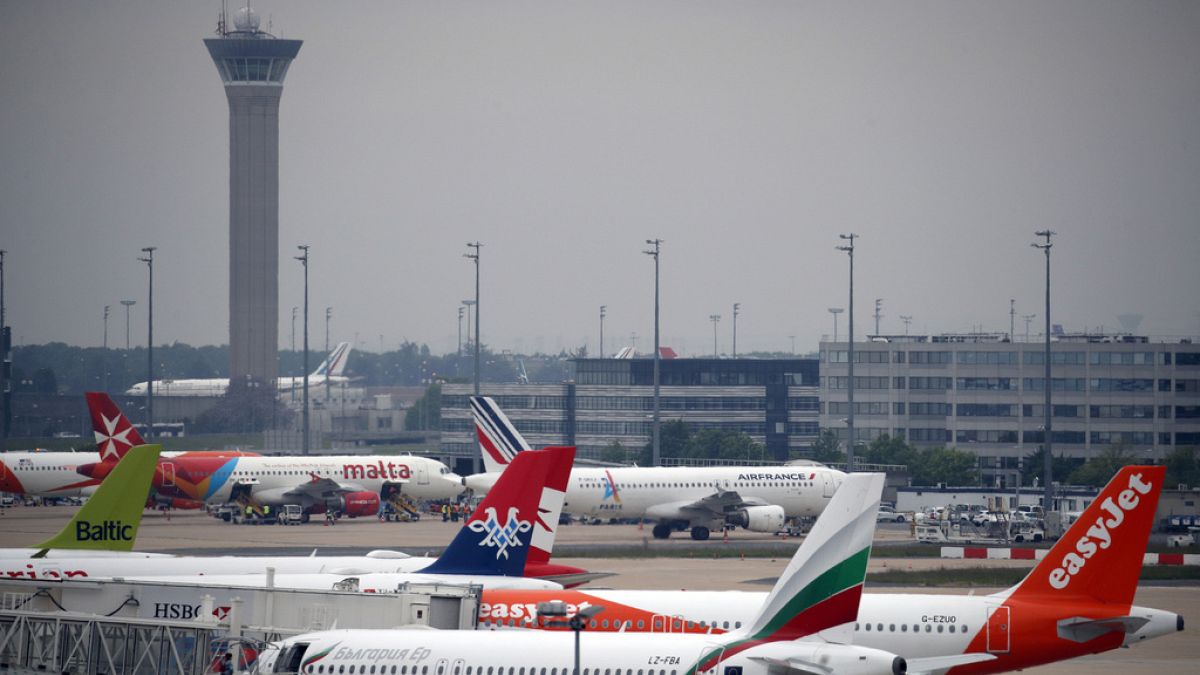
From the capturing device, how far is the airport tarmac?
47.5 metres

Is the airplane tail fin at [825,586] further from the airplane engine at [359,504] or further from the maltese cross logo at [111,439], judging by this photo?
the maltese cross logo at [111,439]

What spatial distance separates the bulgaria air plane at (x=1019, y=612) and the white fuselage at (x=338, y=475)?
73.9 meters

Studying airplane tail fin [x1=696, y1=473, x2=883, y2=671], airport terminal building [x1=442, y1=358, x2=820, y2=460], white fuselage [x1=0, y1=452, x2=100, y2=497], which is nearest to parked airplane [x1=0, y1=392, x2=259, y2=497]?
white fuselage [x1=0, y1=452, x2=100, y2=497]

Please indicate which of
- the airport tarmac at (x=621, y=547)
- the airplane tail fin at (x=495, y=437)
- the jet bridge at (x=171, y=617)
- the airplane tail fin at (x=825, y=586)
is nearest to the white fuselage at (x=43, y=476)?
the airport tarmac at (x=621, y=547)

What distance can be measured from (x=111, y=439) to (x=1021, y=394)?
308ft

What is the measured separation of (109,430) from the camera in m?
103

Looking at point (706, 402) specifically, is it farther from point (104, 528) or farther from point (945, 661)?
point (945, 661)

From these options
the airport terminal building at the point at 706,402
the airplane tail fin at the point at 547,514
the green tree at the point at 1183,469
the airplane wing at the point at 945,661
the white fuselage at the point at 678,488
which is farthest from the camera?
the airport terminal building at the point at 706,402

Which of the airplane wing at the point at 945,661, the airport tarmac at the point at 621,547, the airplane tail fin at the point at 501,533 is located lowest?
the airport tarmac at the point at 621,547

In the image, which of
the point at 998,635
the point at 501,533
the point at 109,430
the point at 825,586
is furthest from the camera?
the point at 109,430

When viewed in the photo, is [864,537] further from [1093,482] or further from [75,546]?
[1093,482]

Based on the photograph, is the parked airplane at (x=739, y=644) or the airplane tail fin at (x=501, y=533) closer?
the parked airplane at (x=739, y=644)

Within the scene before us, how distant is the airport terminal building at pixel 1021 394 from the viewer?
521 ft

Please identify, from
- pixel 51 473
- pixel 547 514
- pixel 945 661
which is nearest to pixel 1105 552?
pixel 945 661
